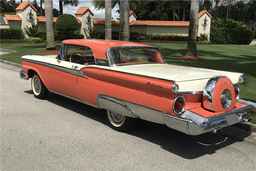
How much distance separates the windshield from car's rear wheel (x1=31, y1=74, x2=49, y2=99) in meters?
2.63

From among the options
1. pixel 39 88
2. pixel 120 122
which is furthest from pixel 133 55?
pixel 39 88

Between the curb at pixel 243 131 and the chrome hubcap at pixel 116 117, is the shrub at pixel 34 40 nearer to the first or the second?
the chrome hubcap at pixel 116 117

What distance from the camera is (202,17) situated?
38.8 m

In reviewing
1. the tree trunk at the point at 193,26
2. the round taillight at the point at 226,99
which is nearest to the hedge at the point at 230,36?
the tree trunk at the point at 193,26

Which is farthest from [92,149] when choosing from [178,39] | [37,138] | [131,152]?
[178,39]

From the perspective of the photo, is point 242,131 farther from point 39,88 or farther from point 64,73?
point 39,88

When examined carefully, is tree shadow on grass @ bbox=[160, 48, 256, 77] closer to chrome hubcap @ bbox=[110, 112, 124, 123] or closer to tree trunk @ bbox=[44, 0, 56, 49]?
chrome hubcap @ bbox=[110, 112, 124, 123]

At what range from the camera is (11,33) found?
31469mm

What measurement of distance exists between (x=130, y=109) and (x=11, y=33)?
30963 millimetres

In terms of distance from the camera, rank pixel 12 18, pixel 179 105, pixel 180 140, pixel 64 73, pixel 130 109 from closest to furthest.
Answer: pixel 179 105 < pixel 130 109 < pixel 180 140 < pixel 64 73 < pixel 12 18

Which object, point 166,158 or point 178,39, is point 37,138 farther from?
point 178,39

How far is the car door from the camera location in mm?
5605

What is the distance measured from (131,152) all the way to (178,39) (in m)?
34.5

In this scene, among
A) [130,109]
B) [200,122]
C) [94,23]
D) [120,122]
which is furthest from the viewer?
[94,23]
